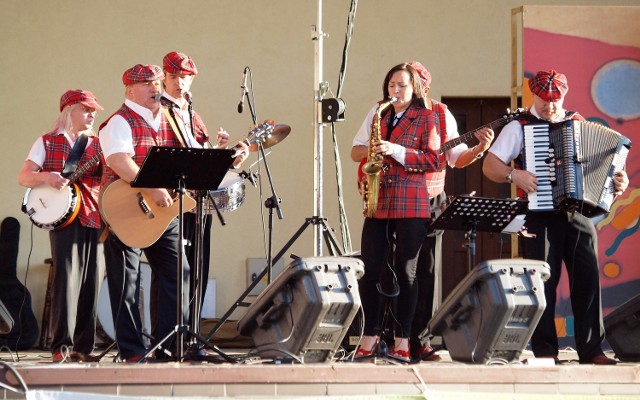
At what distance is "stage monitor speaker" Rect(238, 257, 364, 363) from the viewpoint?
189 inches

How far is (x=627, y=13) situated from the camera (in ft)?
Answer: 24.8

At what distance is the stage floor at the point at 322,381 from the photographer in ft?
14.0

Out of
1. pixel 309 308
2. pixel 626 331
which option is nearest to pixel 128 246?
pixel 309 308

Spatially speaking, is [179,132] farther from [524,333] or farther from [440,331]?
[524,333]

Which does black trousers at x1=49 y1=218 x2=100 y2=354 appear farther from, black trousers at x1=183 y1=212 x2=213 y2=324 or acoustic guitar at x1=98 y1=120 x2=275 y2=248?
acoustic guitar at x1=98 y1=120 x2=275 y2=248

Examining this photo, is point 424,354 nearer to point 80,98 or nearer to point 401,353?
point 401,353

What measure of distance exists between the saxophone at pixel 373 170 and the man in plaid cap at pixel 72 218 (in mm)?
1561

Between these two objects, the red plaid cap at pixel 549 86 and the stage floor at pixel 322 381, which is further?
the red plaid cap at pixel 549 86

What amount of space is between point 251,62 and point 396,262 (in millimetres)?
3449

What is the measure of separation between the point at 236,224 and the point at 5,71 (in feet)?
7.51

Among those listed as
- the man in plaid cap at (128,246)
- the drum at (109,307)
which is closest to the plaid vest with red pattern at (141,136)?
the man in plaid cap at (128,246)

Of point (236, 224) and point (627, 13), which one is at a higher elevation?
point (627, 13)

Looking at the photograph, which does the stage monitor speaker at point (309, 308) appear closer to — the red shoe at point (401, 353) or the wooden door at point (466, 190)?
the red shoe at point (401, 353)

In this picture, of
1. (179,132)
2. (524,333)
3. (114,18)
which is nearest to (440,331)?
(524,333)
